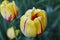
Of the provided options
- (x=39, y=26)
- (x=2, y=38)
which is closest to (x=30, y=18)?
(x=39, y=26)

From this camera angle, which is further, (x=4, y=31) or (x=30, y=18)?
(x=4, y=31)

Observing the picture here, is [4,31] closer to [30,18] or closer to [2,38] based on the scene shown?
[2,38]

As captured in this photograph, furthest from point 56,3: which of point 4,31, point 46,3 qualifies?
point 4,31

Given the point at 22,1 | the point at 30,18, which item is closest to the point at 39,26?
the point at 30,18

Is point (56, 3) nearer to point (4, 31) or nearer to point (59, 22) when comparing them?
point (59, 22)

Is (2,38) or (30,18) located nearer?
(30,18)

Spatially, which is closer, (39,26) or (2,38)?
(39,26)

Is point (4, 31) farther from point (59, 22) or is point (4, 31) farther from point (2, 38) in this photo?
point (59, 22)
